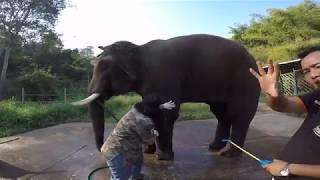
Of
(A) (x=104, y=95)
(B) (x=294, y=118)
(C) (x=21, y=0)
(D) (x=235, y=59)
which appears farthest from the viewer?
(C) (x=21, y=0)

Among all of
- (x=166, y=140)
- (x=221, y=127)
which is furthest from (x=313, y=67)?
(x=221, y=127)

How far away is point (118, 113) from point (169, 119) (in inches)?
335

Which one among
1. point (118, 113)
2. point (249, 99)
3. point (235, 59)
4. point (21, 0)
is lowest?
point (118, 113)

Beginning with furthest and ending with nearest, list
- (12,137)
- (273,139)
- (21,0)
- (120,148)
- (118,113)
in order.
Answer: (21,0), (118,113), (12,137), (273,139), (120,148)

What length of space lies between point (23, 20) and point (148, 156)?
25.2 meters

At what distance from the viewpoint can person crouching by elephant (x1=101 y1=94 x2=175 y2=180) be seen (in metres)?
5.45

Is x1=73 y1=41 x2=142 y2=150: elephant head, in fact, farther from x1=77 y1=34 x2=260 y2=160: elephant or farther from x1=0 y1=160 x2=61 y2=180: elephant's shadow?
x1=0 y1=160 x2=61 y2=180: elephant's shadow

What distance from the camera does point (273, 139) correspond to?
32.1 feet

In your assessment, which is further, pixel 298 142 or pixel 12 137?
pixel 12 137

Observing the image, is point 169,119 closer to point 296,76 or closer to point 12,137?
point 12,137

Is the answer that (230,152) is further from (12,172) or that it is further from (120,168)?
(12,172)

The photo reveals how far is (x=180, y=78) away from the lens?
775 cm

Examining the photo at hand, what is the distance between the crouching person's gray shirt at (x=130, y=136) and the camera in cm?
544

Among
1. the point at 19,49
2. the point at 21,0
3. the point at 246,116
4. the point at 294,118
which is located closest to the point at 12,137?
the point at 246,116
